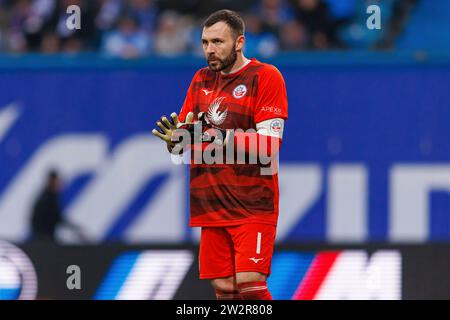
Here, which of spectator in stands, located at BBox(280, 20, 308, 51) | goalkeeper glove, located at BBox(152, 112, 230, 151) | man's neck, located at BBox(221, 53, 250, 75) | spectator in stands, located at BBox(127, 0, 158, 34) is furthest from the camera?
spectator in stands, located at BBox(127, 0, 158, 34)

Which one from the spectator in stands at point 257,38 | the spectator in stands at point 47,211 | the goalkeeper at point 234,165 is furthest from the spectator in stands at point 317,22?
the goalkeeper at point 234,165

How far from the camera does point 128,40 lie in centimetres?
1277

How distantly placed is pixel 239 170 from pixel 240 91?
0.51 meters

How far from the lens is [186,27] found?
12.8 meters

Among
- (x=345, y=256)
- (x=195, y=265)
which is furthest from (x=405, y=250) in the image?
(x=195, y=265)

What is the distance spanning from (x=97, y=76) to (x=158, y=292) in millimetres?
4099

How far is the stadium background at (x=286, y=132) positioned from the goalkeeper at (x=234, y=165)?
4.77 meters

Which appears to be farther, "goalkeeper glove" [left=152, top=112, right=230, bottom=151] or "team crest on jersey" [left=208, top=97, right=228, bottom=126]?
"team crest on jersey" [left=208, top=97, right=228, bottom=126]

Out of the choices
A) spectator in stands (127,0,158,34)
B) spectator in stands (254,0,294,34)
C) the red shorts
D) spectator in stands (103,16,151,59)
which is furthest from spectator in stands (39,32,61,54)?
the red shorts

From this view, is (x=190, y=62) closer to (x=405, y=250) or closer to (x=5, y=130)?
(x=5, y=130)

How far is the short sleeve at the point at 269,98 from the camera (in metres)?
6.86

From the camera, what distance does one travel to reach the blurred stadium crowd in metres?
12.5

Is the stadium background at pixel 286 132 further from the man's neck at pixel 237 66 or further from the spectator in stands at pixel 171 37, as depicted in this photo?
the man's neck at pixel 237 66

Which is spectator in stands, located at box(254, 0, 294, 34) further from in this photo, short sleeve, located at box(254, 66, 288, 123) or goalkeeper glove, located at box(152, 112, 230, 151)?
goalkeeper glove, located at box(152, 112, 230, 151)
